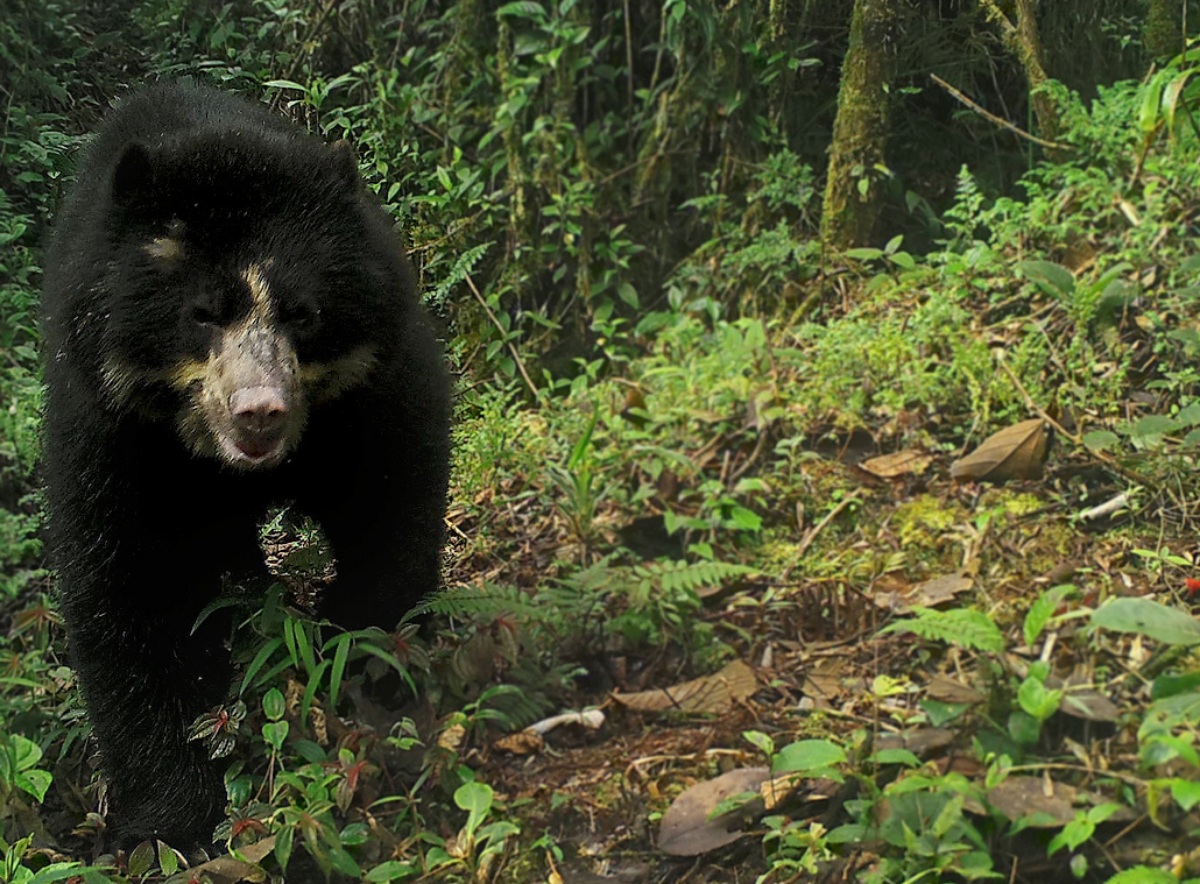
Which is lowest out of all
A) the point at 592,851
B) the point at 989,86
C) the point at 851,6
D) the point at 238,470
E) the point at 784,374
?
the point at 592,851

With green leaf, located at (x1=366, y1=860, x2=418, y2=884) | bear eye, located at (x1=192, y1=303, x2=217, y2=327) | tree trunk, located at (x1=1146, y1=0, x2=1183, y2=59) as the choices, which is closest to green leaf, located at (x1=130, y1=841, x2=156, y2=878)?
green leaf, located at (x1=366, y1=860, x2=418, y2=884)

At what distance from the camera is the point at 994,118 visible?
10.6 feet

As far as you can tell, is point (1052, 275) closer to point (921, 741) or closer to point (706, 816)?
point (921, 741)

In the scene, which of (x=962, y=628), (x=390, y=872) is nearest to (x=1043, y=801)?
(x=962, y=628)

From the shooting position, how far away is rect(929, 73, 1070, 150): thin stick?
304 cm

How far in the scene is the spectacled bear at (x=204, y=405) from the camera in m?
2.42

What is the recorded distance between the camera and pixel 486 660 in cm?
324

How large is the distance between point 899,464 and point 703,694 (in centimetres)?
117

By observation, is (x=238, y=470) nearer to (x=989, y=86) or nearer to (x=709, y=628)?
(x=709, y=628)

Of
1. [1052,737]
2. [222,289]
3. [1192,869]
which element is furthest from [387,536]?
[1192,869]

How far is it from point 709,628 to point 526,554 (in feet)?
2.34

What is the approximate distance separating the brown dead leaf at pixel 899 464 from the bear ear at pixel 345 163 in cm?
229

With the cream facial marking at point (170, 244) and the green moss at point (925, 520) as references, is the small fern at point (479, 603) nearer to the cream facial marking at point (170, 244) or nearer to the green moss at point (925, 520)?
the cream facial marking at point (170, 244)

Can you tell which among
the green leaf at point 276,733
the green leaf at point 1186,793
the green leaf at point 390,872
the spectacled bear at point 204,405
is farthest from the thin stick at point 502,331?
the green leaf at point 1186,793
